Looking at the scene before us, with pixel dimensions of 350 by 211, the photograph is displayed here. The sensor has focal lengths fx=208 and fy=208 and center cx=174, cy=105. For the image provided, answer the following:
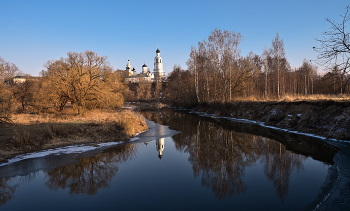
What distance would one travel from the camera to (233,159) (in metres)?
10.2

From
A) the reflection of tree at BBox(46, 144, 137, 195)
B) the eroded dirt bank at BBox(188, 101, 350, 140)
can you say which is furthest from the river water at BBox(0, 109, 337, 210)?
the eroded dirt bank at BBox(188, 101, 350, 140)

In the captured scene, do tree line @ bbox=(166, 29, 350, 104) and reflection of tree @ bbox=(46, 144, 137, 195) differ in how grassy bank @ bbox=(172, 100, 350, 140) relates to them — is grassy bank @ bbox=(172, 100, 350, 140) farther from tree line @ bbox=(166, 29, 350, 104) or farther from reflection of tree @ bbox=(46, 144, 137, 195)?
reflection of tree @ bbox=(46, 144, 137, 195)

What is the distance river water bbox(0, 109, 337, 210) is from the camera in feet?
20.2

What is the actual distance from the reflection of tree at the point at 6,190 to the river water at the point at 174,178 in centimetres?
3

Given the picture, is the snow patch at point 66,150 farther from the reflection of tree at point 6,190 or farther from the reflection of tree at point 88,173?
the reflection of tree at point 6,190

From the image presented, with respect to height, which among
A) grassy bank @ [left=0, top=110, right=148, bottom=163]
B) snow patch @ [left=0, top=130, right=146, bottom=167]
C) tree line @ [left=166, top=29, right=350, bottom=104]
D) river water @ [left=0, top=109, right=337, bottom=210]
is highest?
tree line @ [left=166, top=29, right=350, bottom=104]

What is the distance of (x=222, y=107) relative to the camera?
29.0 meters

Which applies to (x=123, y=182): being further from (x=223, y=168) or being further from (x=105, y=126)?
(x=105, y=126)

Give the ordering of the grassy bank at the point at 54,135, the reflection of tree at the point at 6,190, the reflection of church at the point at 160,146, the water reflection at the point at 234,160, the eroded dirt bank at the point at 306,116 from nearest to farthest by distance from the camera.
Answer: the reflection of tree at the point at 6,190, the water reflection at the point at 234,160, the grassy bank at the point at 54,135, the reflection of church at the point at 160,146, the eroded dirt bank at the point at 306,116

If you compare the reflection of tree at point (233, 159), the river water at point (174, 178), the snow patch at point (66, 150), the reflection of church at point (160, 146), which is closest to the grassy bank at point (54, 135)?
the snow patch at point (66, 150)

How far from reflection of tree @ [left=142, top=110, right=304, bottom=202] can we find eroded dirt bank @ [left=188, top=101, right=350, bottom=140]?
148 inches

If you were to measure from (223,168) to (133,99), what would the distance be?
72.9m

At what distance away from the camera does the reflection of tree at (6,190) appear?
6.47 meters

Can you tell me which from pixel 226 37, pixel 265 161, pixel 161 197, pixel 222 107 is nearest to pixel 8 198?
pixel 161 197
